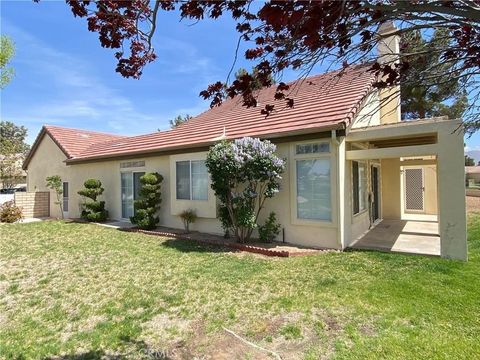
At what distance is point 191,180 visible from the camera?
39.9ft

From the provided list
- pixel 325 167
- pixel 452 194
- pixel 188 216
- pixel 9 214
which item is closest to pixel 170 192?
pixel 188 216

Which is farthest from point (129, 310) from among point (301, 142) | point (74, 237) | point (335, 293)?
point (74, 237)

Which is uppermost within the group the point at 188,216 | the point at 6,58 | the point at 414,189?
the point at 6,58

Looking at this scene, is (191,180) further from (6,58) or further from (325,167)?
(6,58)

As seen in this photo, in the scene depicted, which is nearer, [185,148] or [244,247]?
[244,247]

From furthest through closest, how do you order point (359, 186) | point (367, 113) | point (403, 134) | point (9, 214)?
point (9, 214) < point (359, 186) < point (403, 134) < point (367, 113)

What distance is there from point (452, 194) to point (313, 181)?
11.2ft

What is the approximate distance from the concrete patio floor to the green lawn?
918mm

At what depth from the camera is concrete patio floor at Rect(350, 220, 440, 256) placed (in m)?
9.03

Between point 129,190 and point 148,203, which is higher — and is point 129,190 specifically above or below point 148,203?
above

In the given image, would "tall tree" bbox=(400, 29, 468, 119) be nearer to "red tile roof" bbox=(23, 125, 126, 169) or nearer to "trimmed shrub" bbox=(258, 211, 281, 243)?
"trimmed shrub" bbox=(258, 211, 281, 243)

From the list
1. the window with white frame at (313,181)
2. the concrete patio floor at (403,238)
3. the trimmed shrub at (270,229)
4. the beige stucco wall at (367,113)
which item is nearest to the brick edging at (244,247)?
the trimmed shrub at (270,229)

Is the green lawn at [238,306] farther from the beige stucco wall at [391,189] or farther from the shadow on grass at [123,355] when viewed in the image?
the beige stucco wall at [391,189]

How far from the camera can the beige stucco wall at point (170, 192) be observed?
9180 mm
